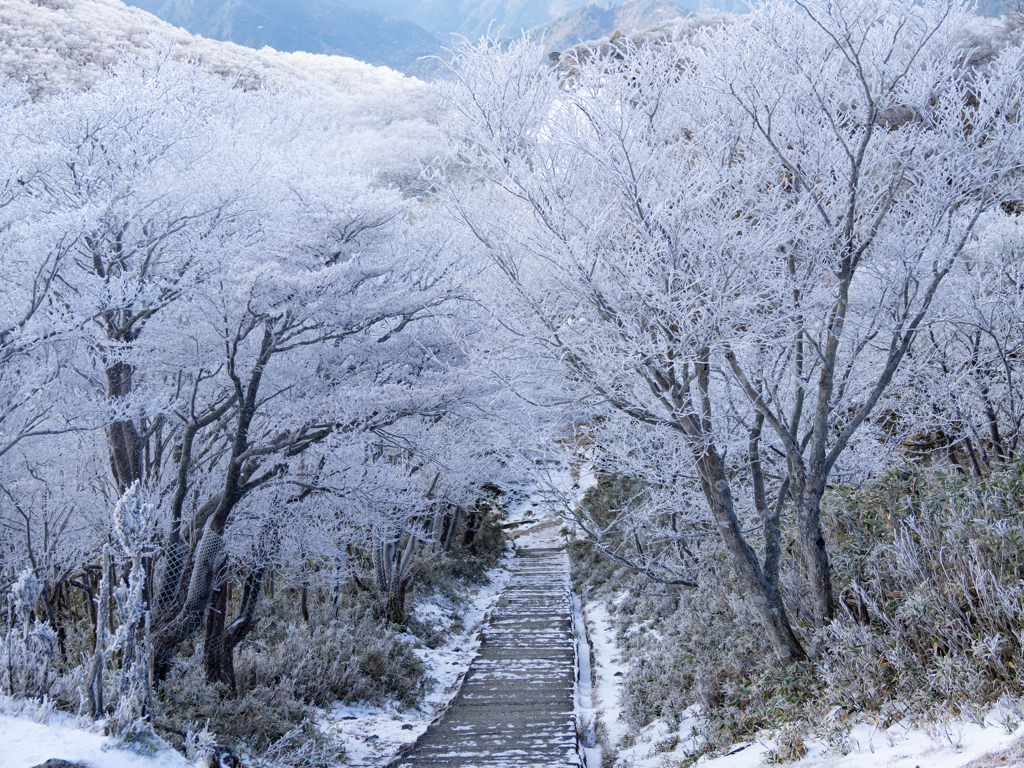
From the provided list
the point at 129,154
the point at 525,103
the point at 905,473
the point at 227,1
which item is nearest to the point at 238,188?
the point at 129,154

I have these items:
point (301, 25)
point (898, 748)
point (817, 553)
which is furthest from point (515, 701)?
point (301, 25)

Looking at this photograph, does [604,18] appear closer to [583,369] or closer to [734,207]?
[734,207]

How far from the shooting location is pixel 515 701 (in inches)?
304

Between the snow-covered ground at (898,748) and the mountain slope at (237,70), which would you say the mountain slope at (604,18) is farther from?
the snow-covered ground at (898,748)

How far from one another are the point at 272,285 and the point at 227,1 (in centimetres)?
10738

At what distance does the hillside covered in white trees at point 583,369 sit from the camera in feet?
12.7

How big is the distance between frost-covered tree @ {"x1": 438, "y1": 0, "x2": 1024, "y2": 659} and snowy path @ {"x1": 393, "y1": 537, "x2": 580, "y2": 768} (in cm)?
302

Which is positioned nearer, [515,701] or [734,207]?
[734,207]

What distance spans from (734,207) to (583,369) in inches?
57.5

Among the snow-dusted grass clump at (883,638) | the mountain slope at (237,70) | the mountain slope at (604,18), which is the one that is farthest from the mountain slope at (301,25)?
the snow-dusted grass clump at (883,638)

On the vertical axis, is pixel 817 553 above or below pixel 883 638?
above

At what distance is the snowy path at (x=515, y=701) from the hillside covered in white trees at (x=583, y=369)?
0.31 m

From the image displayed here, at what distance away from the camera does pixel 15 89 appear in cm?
602

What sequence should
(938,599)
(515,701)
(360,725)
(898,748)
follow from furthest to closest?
(515,701)
(360,725)
(938,599)
(898,748)
